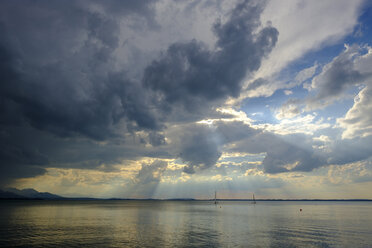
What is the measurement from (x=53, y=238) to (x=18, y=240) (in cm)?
670

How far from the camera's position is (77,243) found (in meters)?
49.9

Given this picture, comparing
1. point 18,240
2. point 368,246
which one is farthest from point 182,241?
point 368,246

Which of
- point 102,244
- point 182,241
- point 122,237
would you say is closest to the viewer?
point 102,244

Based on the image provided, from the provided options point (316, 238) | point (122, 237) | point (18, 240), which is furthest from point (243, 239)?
point (18, 240)

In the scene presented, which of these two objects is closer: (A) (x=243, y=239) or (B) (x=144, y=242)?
(B) (x=144, y=242)

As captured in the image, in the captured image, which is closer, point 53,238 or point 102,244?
point 102,244

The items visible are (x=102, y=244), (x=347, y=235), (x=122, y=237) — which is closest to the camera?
(x=102, y=244)

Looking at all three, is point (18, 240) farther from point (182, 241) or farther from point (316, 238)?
point (316, 238)

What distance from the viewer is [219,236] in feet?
195

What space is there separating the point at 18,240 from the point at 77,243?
13744mm

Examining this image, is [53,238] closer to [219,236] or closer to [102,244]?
[102,244]

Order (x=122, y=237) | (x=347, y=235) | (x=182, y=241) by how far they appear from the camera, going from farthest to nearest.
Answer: (x=347, y=235)
(x=122, y=237)
(x=182, y=241)

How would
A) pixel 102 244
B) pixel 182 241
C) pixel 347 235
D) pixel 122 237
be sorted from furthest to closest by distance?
1. pixel 347 235
2. pixel 122 237
3. pixel 182 241
4. pixel 102 244

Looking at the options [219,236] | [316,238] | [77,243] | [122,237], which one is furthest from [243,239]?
[77,243]
